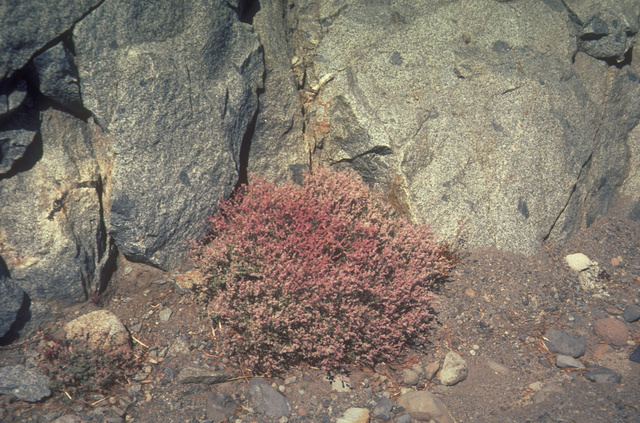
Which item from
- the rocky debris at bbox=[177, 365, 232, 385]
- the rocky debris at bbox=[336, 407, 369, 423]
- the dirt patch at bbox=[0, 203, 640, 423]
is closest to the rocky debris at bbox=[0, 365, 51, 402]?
the dirt patch at bbox=[0, 203, 640, 423]

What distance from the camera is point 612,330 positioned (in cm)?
469

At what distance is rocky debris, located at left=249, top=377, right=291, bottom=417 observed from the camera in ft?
12.2

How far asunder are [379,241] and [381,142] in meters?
1.14

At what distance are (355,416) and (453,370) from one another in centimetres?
99

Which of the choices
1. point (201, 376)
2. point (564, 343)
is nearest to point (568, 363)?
point (564, 343)

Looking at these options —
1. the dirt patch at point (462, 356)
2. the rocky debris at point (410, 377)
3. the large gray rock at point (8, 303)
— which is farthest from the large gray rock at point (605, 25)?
the large gray rock at point (8, 303)

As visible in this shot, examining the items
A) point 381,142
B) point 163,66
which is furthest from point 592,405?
point 163,66

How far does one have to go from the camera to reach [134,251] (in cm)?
447

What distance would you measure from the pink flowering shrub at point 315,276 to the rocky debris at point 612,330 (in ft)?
5.06

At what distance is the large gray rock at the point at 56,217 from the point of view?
13.2 feet

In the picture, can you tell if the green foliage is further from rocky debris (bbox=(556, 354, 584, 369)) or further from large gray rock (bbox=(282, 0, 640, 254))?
rocky debris (bbox=(556, 354, 584, 369))

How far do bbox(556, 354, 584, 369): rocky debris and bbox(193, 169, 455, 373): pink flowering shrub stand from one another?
1.18 m

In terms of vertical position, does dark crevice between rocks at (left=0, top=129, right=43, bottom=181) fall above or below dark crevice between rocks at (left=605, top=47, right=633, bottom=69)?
below

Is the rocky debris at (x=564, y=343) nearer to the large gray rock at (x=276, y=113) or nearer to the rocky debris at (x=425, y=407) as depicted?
the rocky debris at (x=425, y=407)
